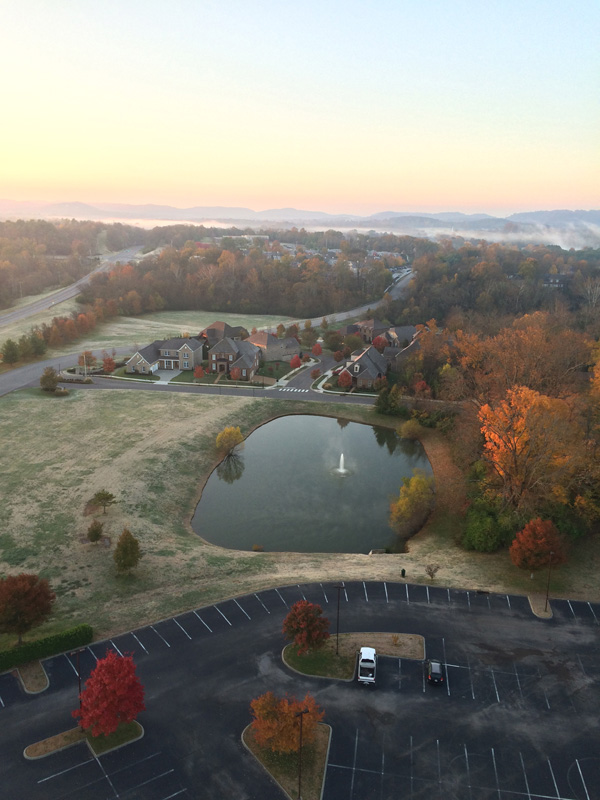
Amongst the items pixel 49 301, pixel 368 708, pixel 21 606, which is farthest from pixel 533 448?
pixel 49 301

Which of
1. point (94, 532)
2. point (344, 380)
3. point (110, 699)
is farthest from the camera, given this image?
point (344, 380)

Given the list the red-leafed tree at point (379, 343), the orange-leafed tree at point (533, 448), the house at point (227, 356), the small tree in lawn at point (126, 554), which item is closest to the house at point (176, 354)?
the house at point (227, 356)

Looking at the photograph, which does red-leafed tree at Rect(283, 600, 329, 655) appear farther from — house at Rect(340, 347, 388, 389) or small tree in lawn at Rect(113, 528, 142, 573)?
house at Rect(340, 347, 388, 389)

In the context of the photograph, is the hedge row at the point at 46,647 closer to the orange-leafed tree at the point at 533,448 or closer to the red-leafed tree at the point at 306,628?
the red-leafed tree at the point at 306,628

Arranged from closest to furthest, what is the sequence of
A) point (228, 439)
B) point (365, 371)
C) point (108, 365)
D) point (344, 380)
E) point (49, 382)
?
point (228, 439), point (49, 382), point (344, 380), point (365, 371), point (108, 365)

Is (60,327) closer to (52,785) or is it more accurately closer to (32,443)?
(32,443)

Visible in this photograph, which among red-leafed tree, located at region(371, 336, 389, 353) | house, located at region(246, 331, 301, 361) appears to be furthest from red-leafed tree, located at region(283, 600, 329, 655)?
red-leafed tree, located at region(371, 336, 389, 353)

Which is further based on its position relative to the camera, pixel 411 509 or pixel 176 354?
pixel 176 354

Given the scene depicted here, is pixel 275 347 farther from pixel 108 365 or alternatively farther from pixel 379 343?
pixel 108 365

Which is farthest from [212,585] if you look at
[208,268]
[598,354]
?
[208,268]
